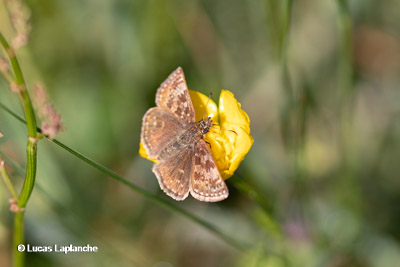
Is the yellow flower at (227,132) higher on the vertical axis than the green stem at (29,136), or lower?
higher

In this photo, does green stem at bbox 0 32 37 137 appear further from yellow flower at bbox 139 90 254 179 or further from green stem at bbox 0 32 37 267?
yellow flower at bbox 139 90 254 179

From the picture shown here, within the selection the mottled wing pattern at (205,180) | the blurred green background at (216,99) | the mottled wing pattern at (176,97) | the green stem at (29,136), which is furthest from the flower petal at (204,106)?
the green stem at (29,136)

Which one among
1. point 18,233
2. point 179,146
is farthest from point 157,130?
point 18,233

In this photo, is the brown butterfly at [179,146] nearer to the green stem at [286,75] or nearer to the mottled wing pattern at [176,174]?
the mottled wing pattern at [176,174]

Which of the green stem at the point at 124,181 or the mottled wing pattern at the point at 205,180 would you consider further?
the mottled wing pattern at the point at 205,180

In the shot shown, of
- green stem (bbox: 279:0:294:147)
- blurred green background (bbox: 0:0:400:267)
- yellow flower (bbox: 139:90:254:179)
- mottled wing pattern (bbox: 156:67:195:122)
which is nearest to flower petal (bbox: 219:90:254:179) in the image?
yellow flower (bbox: 139:90:254:179)

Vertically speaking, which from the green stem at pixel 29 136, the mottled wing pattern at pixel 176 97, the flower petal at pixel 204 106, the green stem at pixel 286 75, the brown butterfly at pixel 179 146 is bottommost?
the green stem at pixel 29 136
